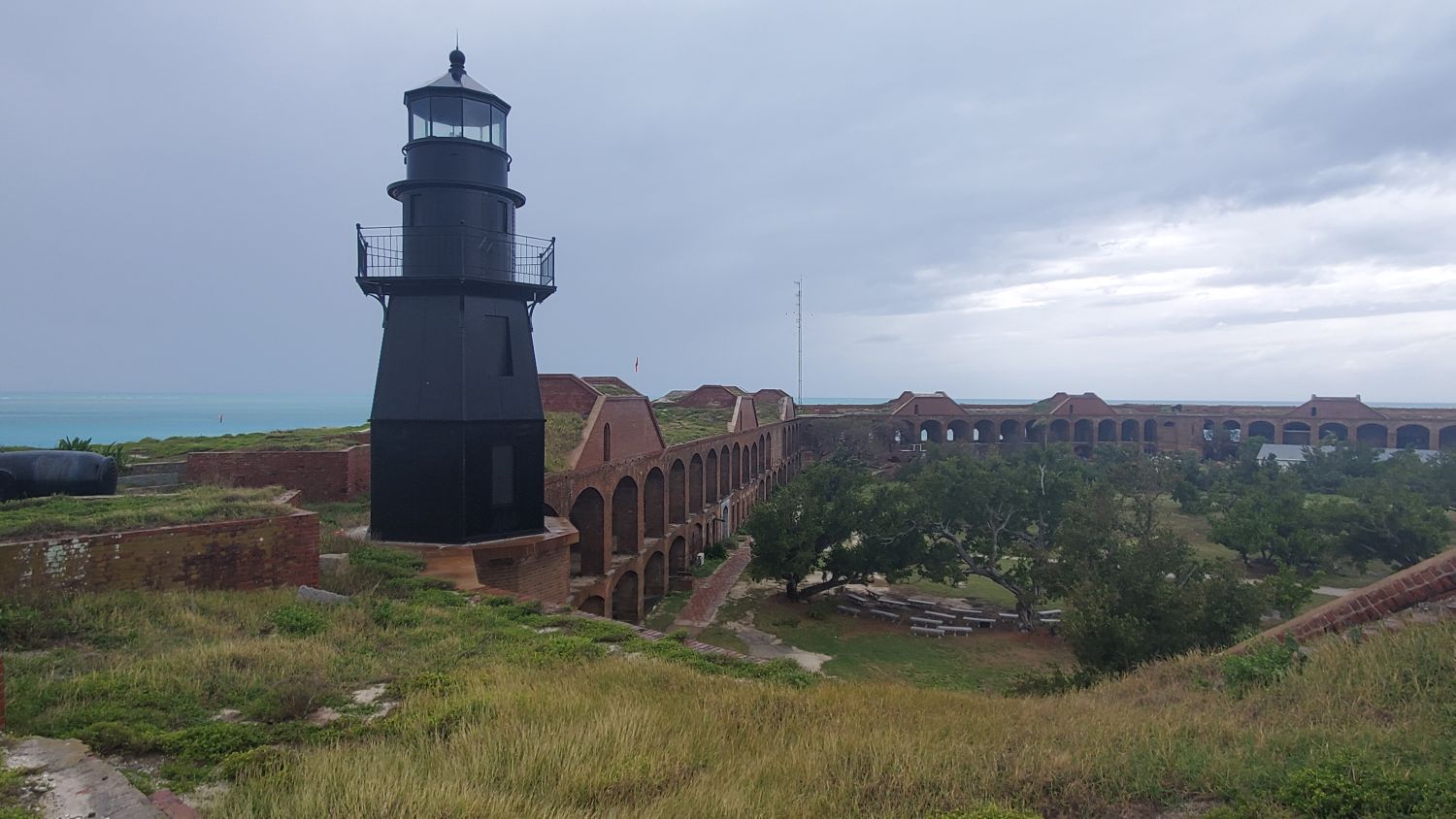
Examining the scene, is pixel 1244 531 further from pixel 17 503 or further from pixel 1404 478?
pixel 17 503

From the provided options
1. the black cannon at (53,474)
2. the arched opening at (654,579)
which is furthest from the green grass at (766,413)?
the black cannon at (53,474)

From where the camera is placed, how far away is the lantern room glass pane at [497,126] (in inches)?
430

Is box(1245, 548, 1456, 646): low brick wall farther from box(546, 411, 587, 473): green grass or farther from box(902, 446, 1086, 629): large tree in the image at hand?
box(902, 446, 1086, 629): large tree

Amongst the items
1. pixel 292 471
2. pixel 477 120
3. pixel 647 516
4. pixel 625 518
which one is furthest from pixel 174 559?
pixel 647 516

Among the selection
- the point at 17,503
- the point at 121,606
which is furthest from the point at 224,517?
the point at 17,503

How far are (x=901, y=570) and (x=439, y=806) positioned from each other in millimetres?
17914

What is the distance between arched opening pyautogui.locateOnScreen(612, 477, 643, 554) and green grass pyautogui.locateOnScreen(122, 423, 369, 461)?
6.06 metres

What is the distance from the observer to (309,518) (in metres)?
8.09

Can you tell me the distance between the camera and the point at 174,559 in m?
7.05

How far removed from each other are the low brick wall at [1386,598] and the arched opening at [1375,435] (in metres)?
63.3

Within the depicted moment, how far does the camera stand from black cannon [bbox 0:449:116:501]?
338 inches

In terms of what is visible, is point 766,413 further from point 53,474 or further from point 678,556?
point 53,474

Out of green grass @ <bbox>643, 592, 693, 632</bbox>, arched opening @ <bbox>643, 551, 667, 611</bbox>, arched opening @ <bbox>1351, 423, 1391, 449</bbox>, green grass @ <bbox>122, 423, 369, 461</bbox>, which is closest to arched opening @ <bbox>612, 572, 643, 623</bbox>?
green grass @ <bbox>643, 592, 693, 632</bbox>

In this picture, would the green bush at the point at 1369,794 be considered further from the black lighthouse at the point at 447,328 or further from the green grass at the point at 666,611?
the green grass at the point at 666,611
